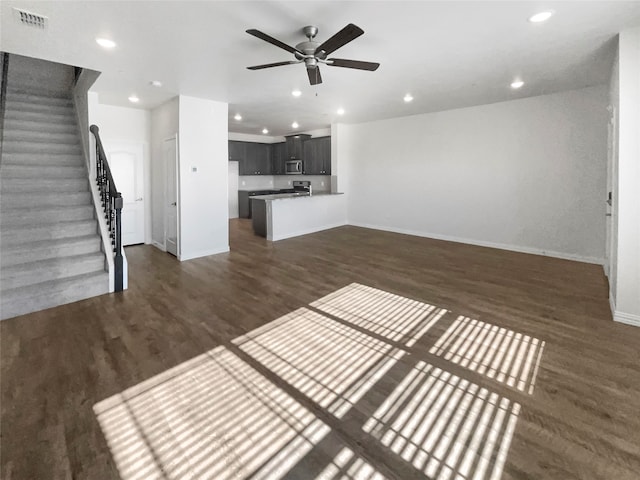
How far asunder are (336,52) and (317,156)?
5811 millimetres

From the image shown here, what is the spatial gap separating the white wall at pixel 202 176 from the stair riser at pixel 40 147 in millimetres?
1683

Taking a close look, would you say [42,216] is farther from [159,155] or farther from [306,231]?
[306,231]

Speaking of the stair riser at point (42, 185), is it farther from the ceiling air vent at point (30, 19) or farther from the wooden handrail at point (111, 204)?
the ceiling air vent at point (30, 19)

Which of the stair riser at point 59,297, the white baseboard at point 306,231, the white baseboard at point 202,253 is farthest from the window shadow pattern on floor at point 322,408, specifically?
the white baseboard at point 306,231

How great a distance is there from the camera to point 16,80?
5484mm

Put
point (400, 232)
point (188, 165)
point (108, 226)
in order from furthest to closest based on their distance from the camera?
point (400, 232) → point (188, 165) → point (108, 226)

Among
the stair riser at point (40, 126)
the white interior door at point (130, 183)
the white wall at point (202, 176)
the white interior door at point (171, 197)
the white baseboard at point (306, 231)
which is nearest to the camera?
the stair riser at point (40, 126)

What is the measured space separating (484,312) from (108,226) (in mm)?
4921

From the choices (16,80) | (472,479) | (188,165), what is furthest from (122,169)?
(472,479)

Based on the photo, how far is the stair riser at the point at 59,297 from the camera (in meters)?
3.33

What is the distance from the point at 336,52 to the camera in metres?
3.60

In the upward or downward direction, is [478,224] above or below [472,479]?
above

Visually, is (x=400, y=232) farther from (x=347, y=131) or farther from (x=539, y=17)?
(x=539, y=17)

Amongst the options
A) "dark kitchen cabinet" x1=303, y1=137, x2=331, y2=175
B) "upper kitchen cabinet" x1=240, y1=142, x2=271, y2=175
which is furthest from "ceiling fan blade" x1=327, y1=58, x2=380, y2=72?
"upper kitchen cabinet" x1=240, y1=142, x2=271, y2=175
